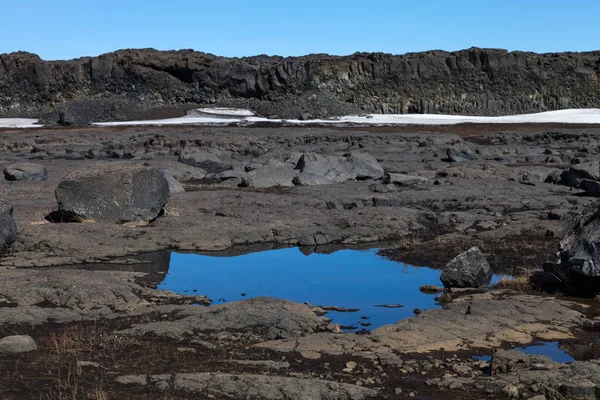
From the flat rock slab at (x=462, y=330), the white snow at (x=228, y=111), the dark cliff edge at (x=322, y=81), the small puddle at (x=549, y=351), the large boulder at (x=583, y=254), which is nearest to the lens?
the small puddle at (x=549, y=351)

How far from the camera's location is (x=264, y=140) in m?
40.5

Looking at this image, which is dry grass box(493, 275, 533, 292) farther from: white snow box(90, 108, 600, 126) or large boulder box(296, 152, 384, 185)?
white snow box(90, 108, 600, 126)

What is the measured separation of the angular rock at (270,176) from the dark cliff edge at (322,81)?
155 ft

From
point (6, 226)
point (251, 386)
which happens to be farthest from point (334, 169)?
point (251, 386)

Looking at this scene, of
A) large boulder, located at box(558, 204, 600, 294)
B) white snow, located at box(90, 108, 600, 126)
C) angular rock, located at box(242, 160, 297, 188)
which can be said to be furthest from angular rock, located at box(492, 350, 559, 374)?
white snow, located at box(90, 108, 600, 126)

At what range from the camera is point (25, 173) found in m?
22.6

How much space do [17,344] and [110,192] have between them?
793 cm

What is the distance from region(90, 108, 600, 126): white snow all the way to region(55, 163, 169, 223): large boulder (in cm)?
4052

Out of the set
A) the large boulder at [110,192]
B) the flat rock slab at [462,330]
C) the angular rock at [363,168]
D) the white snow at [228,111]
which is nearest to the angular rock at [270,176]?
the angular rock at [363,168]

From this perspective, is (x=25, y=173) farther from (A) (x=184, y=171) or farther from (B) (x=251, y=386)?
(B) (x=251, y=386)

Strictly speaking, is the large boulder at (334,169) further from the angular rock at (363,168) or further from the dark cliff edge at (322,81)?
the dark cliff edge at (322,81)

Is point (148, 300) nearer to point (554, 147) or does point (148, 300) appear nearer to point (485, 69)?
point (554, 147)

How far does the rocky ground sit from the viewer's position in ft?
23.3

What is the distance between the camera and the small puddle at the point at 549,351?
821 centimetres
